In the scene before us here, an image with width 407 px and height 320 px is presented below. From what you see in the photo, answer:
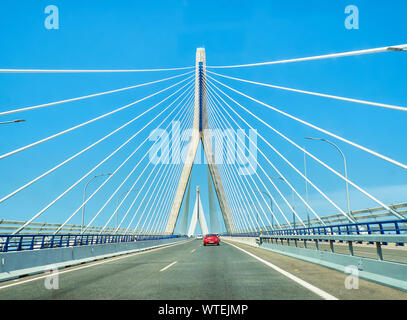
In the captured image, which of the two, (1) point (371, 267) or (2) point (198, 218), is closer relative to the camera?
(1) point (371, 267)

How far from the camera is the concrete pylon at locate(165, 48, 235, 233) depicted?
133 ft

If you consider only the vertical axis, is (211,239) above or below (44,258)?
below

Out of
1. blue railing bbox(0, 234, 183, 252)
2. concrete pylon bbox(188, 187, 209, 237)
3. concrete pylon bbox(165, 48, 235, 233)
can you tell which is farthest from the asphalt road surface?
concrete pylon bbox(188, 187, 209, 237)

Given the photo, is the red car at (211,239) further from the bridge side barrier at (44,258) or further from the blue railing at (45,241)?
the bridge side barrier at (44,258)

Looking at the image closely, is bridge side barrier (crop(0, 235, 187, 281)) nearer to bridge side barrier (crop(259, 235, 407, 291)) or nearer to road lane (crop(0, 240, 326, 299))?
road lane (crop(0, 240, 326, 299))

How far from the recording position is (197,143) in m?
44.9

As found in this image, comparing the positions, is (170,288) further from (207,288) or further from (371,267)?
(371,267)

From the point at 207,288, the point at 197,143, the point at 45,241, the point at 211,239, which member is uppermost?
the point at 197,143

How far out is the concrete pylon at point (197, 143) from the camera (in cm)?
4047

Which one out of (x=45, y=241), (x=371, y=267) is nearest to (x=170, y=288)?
(x=371, y=267)

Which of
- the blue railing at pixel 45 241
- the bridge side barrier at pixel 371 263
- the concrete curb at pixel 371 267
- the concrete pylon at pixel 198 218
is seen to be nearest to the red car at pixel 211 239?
the blue railing at pixel 45 241
